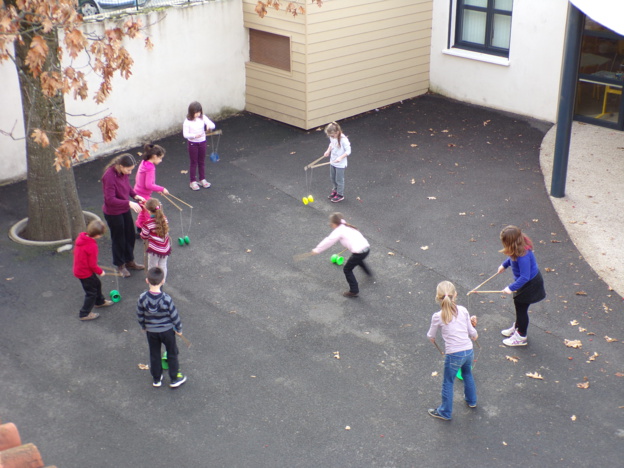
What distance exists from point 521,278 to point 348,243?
2361 millimetres

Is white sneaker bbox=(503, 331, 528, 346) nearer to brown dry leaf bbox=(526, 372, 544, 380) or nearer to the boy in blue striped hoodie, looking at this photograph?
brown dry leaf bbox=(526, 372, 544, 380)

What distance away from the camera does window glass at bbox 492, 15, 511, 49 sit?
1653cm

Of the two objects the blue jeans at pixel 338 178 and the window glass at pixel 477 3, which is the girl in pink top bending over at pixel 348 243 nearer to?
Result: the blue jeans at pixel 338 178

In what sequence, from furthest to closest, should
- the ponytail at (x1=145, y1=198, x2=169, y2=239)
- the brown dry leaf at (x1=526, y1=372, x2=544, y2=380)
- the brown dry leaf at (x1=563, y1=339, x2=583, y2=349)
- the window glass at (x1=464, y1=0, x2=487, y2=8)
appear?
1. the window glass at (x1=464, y1=0, x2=487, y2=8)
2. the ponytail at (x1=145, y1=198, x2=169, y2=239)
3. the brown dry leaf at (x1=563, y1=339, x2=583, y2=349)
4. the brown dry leaf at (x1=526, y1=372, x2=544, y2=380)

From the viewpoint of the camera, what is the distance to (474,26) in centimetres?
1714

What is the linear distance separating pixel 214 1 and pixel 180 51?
4.37ft

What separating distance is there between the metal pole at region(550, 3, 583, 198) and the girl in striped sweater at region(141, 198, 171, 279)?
268 inches

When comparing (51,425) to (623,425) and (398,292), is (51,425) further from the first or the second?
(623,425)

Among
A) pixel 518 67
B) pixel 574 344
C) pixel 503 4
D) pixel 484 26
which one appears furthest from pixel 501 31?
pixel 574 344

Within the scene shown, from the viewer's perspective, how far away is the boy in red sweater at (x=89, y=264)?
8.95 m

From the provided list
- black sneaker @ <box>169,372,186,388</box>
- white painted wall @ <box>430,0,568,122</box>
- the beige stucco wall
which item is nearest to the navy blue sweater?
black sneaker @ <box>169,372,186,388</box>

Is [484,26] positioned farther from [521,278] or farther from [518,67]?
Result: [521,278]

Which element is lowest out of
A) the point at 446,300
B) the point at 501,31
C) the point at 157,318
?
→ the point at 157,318

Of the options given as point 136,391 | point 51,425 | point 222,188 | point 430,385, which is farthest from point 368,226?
point 51,425
